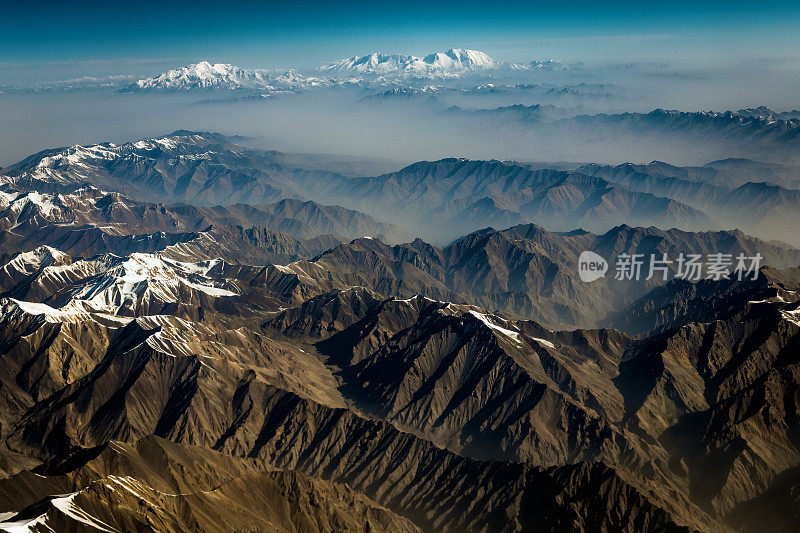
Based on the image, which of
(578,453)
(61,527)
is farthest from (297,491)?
(578,453)

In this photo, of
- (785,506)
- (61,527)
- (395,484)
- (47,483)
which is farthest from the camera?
(395,484)

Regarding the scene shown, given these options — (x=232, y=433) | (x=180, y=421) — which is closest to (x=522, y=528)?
(x=232, y=433)

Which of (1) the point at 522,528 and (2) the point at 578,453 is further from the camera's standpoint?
(2) the point at 578,453

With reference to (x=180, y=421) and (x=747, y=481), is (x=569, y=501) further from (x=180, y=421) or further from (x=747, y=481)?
(x=180, y=421)

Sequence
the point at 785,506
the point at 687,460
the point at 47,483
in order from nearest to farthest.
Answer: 1. the point at 47,483
2. the point at 785,506
3. the point at 687,460

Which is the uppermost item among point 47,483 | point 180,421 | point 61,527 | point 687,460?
point 61,527

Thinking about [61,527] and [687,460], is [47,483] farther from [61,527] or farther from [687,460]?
[687,460]

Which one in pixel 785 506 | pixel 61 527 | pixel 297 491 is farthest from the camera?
pixel 785 506

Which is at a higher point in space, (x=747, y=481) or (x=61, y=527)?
(x=61, y=527)

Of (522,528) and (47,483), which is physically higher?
(47,483)
